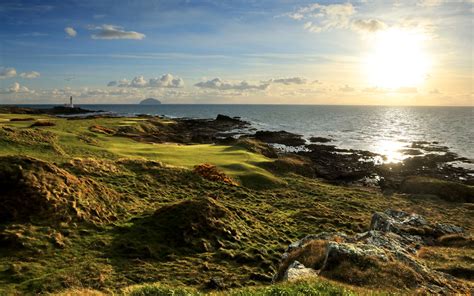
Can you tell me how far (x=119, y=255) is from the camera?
65.8 feet

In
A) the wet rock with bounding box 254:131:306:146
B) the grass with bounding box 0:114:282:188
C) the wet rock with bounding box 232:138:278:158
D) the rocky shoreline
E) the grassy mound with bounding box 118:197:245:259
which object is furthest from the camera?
the wet rock with bounding box 254:131:306:146

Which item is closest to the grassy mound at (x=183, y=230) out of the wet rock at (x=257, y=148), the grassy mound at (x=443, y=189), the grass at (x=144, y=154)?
the grass at (x=144, y=154)

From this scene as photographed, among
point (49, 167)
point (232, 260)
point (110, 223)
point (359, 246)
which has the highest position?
point (49, 167)

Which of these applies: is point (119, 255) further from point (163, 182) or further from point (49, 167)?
point (163, 182)

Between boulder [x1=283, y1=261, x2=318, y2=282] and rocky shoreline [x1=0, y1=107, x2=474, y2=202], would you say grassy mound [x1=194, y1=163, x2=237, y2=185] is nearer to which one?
rocky shoreline [x1=0, y1=107, x2=474, y2=202]

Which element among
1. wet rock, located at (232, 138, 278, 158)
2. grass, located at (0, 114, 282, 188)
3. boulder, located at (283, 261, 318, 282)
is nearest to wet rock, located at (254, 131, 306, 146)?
wet rock, located at (232, 138, 278, 158)

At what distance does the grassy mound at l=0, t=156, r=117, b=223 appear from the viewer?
2162 centimetres

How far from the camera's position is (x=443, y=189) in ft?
148

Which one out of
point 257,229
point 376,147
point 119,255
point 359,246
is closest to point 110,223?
point 119,255

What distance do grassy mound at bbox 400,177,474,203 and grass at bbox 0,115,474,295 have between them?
7.36 feet

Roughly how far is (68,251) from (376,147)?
285 feet

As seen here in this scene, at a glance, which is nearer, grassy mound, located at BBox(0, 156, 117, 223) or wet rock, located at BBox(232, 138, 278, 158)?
grassy mound, located at BBox(0, 156, 117, 223)

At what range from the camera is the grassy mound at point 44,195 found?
2162 cm

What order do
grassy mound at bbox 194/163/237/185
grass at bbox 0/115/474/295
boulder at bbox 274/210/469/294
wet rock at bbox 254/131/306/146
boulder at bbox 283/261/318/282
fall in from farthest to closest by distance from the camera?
wet rock at bbox 254/131/306/146, grassy mound at bbox 194/163/237/185, grass at bbox 0/115/474/295, boulder at bbox 283/261/318/282, boulder at bbox 274/210/469/294
